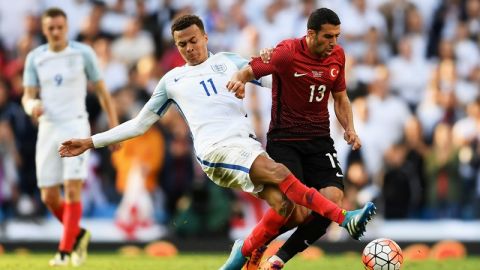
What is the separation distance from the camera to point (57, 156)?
47.2 feet

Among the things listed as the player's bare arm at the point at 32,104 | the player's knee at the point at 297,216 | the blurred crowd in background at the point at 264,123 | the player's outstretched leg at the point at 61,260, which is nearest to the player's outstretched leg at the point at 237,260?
the player's knee at the point at 297,216

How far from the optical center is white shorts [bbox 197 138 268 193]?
424 inches

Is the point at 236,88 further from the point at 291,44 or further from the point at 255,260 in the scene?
the point at 255,260

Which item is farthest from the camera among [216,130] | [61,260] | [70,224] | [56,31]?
[56,31]

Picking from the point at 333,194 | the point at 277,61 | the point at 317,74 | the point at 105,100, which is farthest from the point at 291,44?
the point at 105,100

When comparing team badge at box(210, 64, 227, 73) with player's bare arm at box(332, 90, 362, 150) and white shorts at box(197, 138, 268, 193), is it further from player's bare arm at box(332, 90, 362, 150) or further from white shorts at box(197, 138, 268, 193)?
player's bare arm at box(332, 90, 362, 150)

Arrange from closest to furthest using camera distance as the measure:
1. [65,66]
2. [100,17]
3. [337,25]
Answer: [337,25] → [65,66] → [100,17]

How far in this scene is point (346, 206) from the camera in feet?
60.1

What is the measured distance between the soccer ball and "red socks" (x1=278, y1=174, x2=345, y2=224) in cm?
77

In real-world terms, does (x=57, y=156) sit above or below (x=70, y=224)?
above

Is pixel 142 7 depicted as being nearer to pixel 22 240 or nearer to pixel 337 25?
pixel 22 240

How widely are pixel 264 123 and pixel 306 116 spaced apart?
23.9 ft

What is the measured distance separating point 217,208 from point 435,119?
3.83m

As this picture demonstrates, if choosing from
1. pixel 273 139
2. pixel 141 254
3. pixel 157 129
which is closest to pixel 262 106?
pixel 157 129
